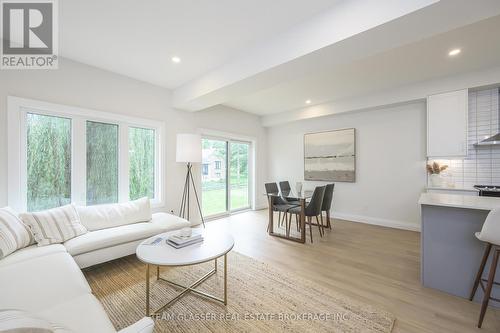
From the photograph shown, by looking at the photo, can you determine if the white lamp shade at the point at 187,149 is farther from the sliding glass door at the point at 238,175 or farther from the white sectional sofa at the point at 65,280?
the sliding glass door at the point at 238,175

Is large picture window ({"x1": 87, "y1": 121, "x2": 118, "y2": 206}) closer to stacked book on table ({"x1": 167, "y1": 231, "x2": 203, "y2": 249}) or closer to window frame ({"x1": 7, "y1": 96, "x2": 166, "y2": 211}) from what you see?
window frame ({"x1": 7, "y1": 96, "x2": 166, "y2": 211})

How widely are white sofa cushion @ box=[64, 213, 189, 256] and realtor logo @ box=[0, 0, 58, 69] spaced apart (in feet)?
7.46

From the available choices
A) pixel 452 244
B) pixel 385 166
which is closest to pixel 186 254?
pixel 452 244

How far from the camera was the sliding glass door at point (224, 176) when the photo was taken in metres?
4.81

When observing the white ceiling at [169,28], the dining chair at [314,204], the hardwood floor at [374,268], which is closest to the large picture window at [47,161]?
the white ceiling at [169,28]

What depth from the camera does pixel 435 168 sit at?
3.69 m

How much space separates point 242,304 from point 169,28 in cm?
291

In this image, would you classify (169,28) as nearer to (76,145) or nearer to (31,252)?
(76,145)

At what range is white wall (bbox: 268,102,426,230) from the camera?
396 cm

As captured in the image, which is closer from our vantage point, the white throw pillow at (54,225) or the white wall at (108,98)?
the white throw pillow at (54,225)

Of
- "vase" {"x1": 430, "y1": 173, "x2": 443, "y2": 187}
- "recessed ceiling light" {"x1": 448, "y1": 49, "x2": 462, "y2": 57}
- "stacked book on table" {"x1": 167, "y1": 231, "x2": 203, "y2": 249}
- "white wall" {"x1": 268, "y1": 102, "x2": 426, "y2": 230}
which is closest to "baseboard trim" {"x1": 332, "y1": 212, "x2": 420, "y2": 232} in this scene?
"white wall" {"x1": 268, "y1": 102, "x2": 426, "y2": 230}

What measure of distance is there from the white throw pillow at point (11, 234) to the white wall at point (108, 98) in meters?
0.58

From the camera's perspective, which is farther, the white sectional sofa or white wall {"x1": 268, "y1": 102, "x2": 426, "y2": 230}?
white wall {"x1": 268, "y1": 102, "x2": 426, "y2": 230}

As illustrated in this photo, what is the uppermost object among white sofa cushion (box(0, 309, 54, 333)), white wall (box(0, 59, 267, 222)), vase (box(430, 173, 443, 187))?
white wall (box(0, 59, 267, 222))
